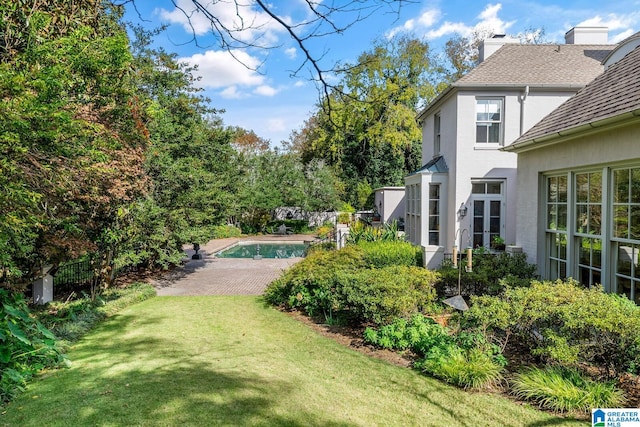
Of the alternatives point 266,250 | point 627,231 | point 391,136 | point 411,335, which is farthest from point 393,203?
point 411,335

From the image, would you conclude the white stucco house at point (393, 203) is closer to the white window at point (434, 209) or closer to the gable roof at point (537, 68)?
the gable roof at point (537, 68)

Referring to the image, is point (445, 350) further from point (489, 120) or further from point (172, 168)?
point (172, 168)

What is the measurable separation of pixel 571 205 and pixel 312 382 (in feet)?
20.1

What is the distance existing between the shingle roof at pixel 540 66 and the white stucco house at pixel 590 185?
137 inches

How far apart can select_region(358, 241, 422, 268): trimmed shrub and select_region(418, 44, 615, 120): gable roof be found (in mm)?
5610

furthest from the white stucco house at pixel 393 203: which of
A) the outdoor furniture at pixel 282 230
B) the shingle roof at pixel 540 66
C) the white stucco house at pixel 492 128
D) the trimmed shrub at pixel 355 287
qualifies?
the trimmed shrub at pixel 355 287

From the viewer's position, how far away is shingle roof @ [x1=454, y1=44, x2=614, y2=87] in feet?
43.0

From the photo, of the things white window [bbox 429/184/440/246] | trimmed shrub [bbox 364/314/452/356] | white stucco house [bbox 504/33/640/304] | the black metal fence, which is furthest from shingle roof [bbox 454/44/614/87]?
the black metal fence

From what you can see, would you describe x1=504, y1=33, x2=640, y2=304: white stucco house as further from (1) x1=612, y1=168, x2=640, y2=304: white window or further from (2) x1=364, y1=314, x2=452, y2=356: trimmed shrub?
(2) x1=364, y1=314, x2=452, y2=356: trimmed shrub

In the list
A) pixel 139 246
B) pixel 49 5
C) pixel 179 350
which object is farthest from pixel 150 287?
pixel 49 5

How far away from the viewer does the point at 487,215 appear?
1337 centimetres

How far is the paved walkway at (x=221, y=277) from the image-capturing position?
483 inches

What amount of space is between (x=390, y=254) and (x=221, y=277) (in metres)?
6.32

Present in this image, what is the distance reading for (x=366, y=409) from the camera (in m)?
4.55
